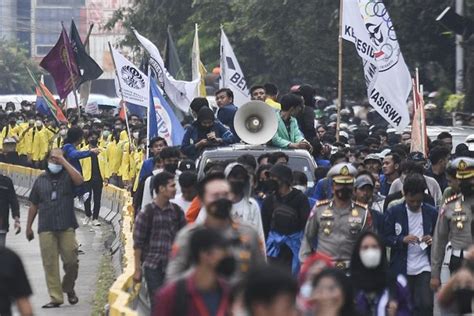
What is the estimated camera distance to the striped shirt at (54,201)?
17531 mm

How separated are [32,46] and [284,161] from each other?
170m

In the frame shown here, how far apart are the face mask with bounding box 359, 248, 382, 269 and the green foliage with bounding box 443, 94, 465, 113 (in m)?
29.0

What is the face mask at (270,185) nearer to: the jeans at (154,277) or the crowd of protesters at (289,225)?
the crowd of protesters at (289,225)

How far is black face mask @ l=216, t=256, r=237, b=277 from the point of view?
830 centimetres

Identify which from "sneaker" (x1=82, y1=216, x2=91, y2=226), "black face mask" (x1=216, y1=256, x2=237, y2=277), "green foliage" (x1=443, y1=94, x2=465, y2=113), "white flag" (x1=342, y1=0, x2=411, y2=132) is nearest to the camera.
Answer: "black face mask" (x1=216, y1=256, x2=237, y2=277)

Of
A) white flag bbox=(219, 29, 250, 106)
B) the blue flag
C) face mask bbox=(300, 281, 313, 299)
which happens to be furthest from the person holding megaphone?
face mask bbox=(300, 281, 313, 299)

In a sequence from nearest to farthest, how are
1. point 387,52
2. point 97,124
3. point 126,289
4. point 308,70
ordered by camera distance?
point 126,289, point 387,52, point 97,124, point 308,70

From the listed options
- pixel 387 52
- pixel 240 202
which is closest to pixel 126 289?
pixel 240 202

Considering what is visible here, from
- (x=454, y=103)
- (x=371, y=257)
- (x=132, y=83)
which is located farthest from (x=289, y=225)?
(x=454, y=103)

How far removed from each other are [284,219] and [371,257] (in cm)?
430

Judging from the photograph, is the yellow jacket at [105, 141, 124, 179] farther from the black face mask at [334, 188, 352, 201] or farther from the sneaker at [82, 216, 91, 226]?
the black face mask at [334, 188, 352, 201]

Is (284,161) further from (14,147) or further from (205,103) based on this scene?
(14,147)

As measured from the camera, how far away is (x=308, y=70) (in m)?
50.5

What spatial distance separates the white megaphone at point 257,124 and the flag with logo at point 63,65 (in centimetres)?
1539
